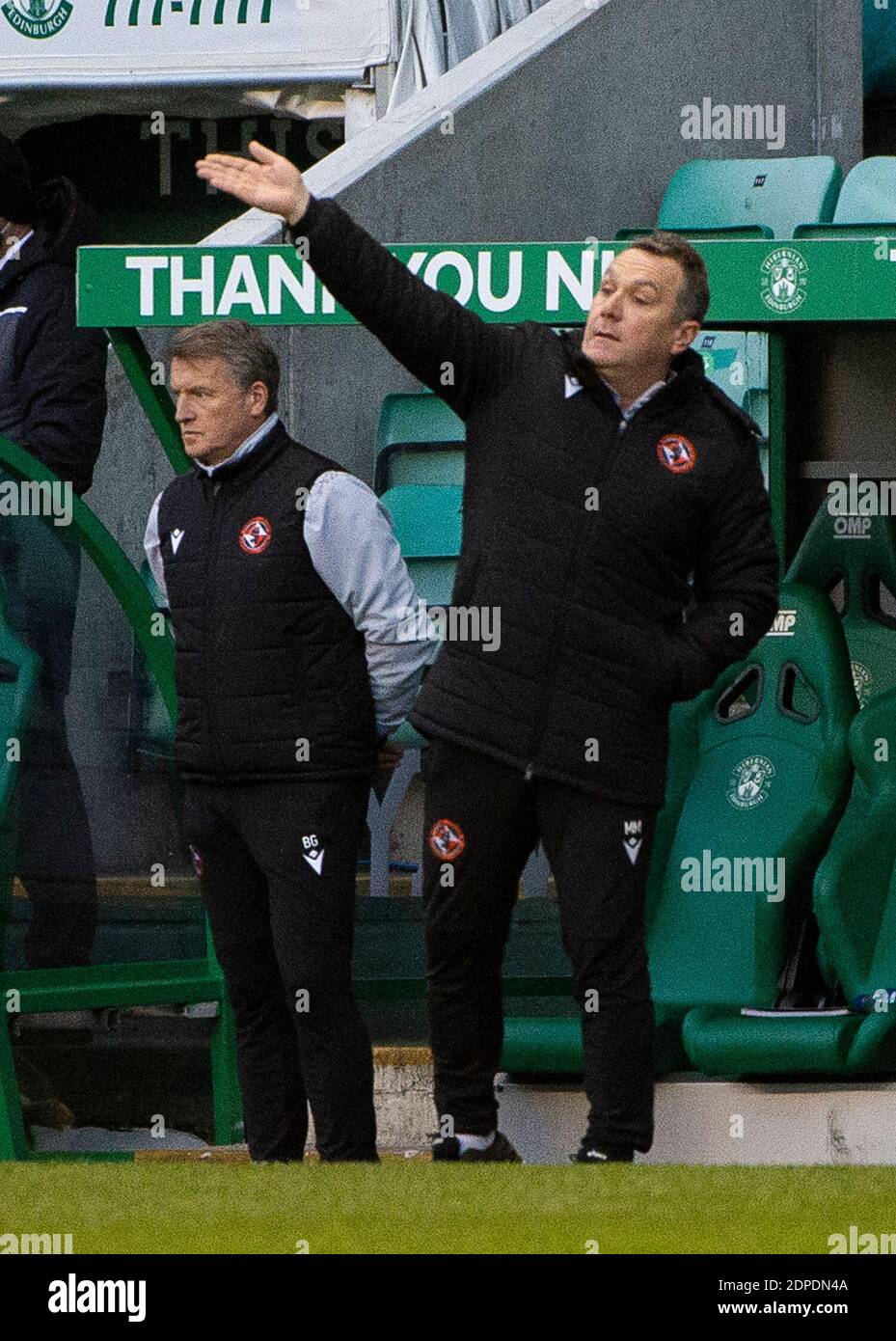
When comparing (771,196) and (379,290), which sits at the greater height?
(771,196)

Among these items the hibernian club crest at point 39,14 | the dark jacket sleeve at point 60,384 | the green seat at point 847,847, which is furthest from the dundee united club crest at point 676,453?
the hibernian club crest at point 39,14

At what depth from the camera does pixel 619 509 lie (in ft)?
14.7

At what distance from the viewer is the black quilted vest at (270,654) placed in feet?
15.5

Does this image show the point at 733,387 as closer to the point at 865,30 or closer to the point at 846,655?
the point at 846,655

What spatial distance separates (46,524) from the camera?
5629mm

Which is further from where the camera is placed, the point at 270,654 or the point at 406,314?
the point at 270,654

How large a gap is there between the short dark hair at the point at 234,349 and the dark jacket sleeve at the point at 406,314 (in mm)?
431

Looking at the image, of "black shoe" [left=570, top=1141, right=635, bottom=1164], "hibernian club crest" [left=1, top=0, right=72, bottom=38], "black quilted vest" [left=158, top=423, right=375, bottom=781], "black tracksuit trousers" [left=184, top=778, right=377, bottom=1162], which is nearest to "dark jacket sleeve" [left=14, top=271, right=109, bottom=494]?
"black quilted vest" [left=158, top=423, right=375, bottom=781]

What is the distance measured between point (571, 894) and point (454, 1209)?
0.94 meters

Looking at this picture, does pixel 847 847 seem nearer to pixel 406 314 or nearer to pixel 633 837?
pixel 633 837

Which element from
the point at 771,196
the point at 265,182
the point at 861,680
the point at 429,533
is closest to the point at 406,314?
the point at 265,182

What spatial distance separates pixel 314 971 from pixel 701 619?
0.90 metres

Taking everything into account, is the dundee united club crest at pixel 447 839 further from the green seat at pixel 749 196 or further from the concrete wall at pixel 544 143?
the concrete wall at pixel 544 143

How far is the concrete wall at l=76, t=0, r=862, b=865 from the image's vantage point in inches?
330
